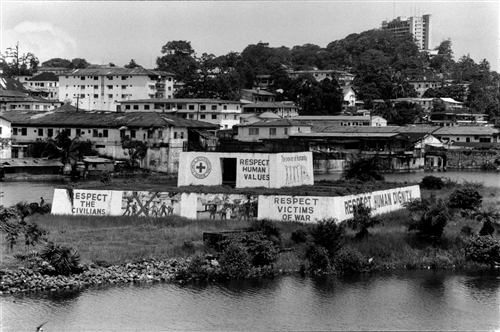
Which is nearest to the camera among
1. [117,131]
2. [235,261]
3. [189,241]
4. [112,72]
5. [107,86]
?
[235,261]

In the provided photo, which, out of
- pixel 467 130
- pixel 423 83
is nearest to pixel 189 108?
pixel 467 130

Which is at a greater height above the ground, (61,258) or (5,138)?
(5,138)

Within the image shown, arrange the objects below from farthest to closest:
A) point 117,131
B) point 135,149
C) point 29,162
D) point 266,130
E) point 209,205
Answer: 1. point 266,130
2. point 117,131
3. point 135,149
4. point 29,162
5. point 209,205

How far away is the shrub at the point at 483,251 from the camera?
104ft

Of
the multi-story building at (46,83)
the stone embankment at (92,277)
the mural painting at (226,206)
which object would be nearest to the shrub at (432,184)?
the mural painting at (226,206)

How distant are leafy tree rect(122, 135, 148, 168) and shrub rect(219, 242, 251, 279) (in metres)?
44.4

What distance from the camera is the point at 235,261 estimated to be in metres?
29.1

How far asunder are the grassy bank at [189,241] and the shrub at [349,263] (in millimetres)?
392

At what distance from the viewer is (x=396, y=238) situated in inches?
1283

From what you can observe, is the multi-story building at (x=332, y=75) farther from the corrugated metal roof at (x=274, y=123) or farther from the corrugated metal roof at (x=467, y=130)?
the corrugated metal roof at (x=274, y=123)

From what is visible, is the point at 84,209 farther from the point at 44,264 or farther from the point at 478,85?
the point at 478,85

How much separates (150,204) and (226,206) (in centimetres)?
314

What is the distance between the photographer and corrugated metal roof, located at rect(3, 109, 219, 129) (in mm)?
74875

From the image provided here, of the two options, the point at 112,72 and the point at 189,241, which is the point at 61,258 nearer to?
the point at 189,241
